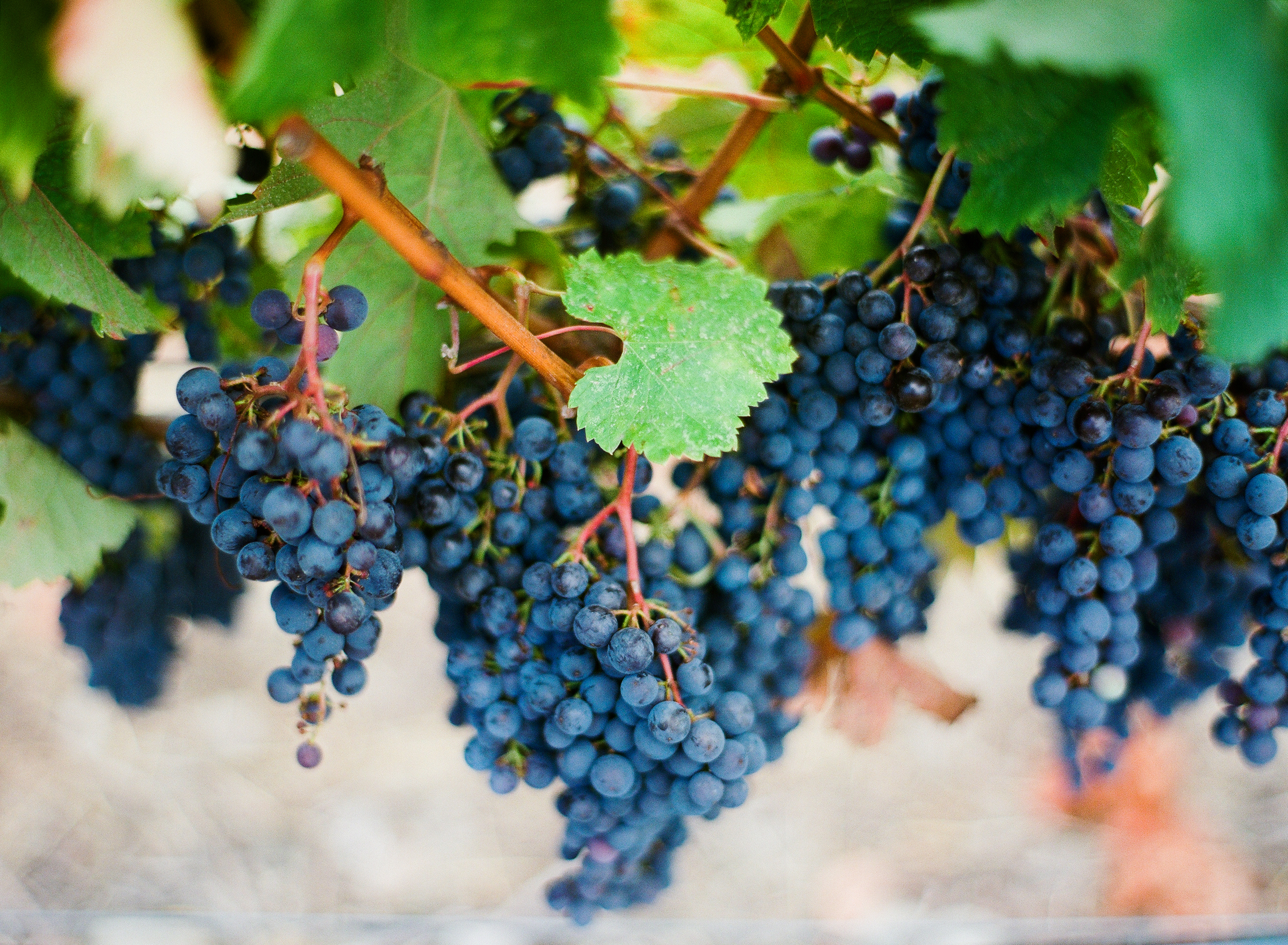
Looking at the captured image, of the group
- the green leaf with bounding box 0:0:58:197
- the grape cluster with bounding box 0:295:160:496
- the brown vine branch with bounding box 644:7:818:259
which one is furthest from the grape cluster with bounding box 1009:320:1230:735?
the grape cluster with bounding box 0:295:160:496

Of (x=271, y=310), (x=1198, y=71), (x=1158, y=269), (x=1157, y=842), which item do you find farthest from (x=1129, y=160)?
(x=1157, y=842)

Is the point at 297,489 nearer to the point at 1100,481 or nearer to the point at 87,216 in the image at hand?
the point at 87,216

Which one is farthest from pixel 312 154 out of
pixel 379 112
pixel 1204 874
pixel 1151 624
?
pixel 1204 874

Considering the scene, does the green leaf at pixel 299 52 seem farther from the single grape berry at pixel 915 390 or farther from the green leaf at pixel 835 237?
the green leaf at pixel 835 237

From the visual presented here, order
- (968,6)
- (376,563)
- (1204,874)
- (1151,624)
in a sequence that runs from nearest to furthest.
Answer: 1. (968,6)
2. (376,563)
3. (1151,624)
4. (1204,874)

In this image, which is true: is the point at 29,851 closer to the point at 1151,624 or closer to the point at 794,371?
the point at 794,371

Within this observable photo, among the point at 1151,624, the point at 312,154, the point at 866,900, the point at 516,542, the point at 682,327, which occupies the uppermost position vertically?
the point at 312,154
